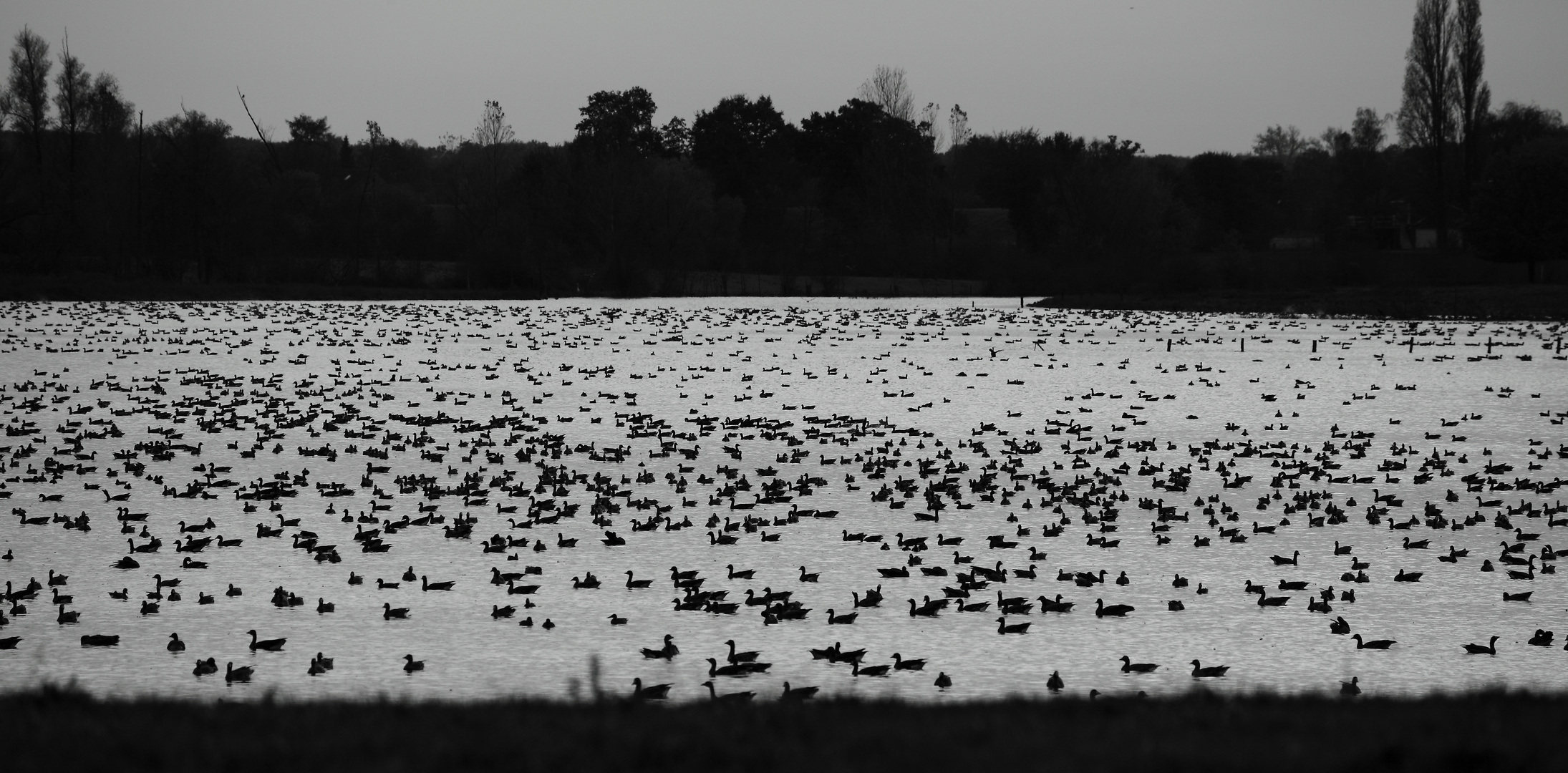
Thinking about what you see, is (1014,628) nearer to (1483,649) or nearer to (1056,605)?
(1056,605)

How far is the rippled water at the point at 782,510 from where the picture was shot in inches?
443

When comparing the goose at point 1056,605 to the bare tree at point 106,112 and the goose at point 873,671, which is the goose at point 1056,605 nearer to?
the goose at point 873,671

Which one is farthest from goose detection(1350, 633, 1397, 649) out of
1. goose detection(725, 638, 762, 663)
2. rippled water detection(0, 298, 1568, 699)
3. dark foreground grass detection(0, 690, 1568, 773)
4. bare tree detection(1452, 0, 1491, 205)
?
bare tree detection(1452, 0, 1491, 205)

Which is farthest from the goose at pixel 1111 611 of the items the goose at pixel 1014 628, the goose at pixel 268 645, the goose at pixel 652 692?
the goose at pixel 268 645

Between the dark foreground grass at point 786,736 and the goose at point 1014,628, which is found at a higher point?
the dark foreground grass at point 786,736

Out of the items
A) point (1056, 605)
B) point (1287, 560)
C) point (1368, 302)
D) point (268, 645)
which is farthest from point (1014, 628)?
point (1368, 302)

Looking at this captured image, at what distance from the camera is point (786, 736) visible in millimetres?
7160

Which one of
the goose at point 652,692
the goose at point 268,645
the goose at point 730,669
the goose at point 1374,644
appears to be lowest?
the goose at point 268,645

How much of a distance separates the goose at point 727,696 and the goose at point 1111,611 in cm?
411

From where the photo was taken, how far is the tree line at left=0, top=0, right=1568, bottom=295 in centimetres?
8794

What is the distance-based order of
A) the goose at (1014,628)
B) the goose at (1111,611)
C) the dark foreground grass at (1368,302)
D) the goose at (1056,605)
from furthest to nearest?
1. the dark foreground grass at (1368,302)
2. the goose at (1056,605)
3. the goose at (1111,611)
4. the goose at (1014,628)

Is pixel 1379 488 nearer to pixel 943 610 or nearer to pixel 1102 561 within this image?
pixel 1102 561

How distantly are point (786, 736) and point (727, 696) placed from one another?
238 centimetres

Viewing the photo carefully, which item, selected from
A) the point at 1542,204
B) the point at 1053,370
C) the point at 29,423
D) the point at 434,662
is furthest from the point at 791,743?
the point at 1542,204
